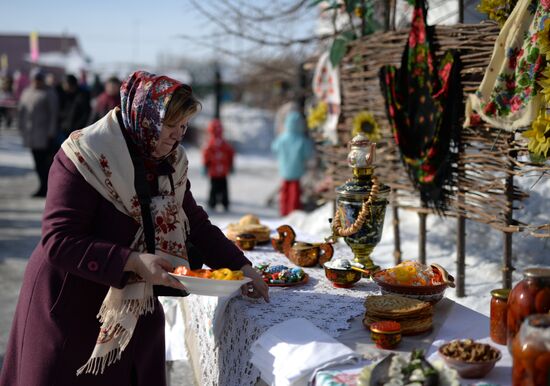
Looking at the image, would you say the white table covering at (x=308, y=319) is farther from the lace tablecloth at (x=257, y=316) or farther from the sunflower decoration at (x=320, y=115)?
the sunflower decoration at (x=320, y=115)

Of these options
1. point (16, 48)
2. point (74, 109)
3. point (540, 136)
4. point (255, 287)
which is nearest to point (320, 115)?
point (540, 136)

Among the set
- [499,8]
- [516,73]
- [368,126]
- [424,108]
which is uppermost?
[499,8]

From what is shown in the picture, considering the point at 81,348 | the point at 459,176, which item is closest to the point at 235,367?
the point at 81,348

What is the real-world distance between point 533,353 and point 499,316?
436 millimetres

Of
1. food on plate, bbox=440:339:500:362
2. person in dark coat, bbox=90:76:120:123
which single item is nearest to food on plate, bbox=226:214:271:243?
food on plate, bbox=440:339:500:362

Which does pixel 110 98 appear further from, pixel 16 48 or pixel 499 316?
pixel 16 48

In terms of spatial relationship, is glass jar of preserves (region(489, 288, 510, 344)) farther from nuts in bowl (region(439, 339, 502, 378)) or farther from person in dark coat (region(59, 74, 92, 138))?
person in dark coat (region(59, 74, 92, 138))

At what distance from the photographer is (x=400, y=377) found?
154 cm

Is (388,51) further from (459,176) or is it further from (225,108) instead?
(225,108)

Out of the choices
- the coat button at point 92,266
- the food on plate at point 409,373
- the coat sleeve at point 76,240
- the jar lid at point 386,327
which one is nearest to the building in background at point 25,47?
the coat sleeve at point 76,240

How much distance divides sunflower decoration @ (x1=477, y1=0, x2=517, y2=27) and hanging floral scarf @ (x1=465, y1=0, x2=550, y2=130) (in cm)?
12

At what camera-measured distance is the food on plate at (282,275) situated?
8.46 feet

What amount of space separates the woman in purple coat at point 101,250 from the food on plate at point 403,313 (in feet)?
2.02

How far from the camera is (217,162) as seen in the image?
923 centimetres
